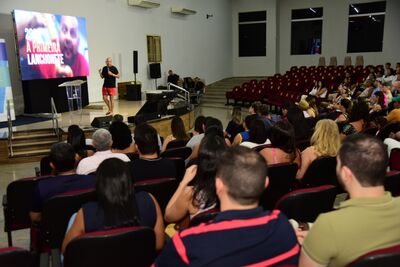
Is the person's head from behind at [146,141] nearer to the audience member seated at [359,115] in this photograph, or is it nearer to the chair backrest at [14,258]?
the chair backrest at [14,258]

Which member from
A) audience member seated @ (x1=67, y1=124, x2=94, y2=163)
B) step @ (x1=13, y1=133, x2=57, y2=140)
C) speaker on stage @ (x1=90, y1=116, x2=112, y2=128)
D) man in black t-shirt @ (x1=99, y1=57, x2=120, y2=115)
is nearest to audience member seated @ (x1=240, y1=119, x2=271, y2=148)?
audience member seated @ (x1=67, y1=124, x2=94, y2=163)

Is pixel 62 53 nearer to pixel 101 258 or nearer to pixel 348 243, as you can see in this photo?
pixel 101 258

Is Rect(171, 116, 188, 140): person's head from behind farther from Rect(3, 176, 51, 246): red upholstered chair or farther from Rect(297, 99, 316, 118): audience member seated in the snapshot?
Rect(297, 99, 316, 118): audience member seated

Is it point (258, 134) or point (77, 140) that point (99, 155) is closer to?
point (77, 140)

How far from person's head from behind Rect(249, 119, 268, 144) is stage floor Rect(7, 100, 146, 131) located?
16.4 feet

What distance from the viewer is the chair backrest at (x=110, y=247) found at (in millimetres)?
1646

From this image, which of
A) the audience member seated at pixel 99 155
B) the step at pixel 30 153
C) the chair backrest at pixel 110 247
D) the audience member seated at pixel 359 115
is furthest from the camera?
the step at pixel 30 153

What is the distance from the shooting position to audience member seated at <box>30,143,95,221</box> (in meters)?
2.53

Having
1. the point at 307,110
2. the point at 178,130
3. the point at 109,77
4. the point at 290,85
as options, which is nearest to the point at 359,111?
the point at 307,110

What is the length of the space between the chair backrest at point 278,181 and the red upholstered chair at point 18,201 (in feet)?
5.91

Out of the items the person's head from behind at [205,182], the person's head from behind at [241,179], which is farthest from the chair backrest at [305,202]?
the person's head from behind at [241,179]

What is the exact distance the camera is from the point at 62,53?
31.9 feet

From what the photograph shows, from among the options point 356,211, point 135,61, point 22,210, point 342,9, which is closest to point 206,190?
point 356,211

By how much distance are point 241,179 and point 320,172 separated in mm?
2078
